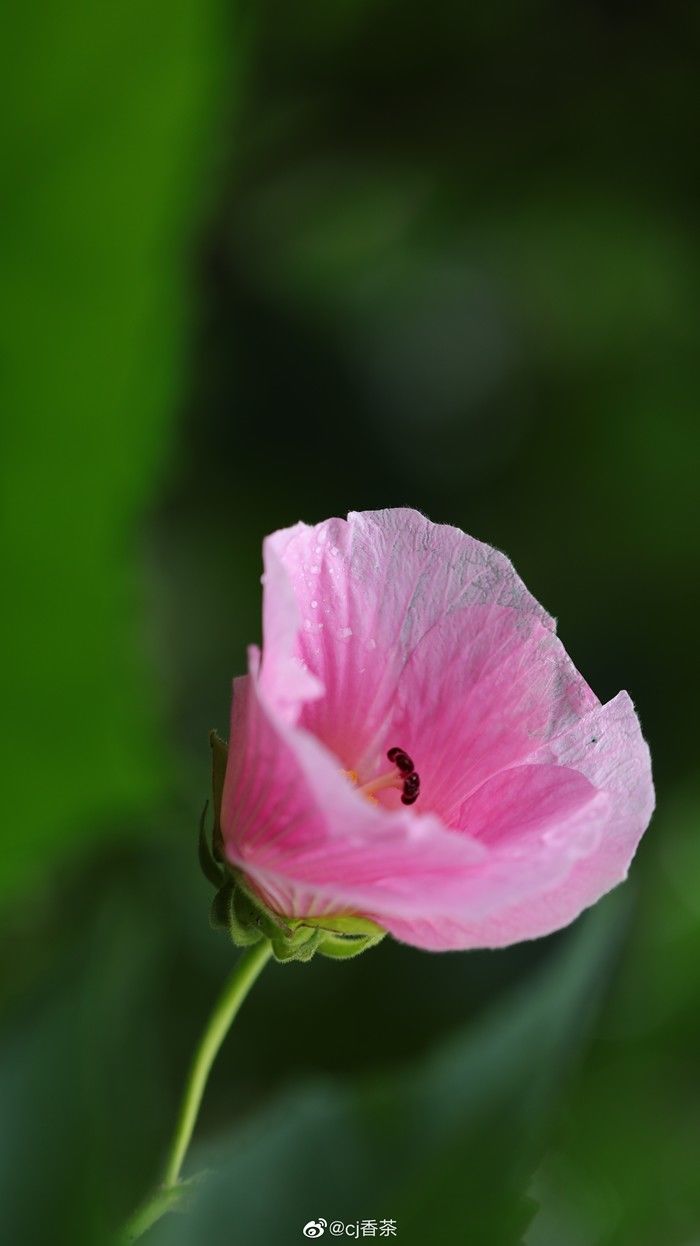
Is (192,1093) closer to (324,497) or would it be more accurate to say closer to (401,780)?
(401,780)

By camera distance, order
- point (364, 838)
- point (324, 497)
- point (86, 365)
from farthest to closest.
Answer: point (324, 497), point (86, 365), point (364, 838)

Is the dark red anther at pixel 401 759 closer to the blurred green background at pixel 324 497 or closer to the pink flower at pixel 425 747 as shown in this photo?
the pink flower at pixel 425 747

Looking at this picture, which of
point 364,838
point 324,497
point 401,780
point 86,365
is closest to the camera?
point 364,838

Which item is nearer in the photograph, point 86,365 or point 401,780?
point 401,780

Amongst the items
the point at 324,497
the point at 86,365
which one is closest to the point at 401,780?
the point at 86,365

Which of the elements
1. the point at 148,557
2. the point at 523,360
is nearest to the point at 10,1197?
the point at 148,557

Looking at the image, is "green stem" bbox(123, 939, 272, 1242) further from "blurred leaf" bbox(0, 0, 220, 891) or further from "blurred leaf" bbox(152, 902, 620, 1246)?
"blurred leaf" bbox(0, 0, 220, 891)

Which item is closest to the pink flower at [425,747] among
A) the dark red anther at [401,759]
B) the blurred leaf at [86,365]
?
the dark red anther at [401,759]
